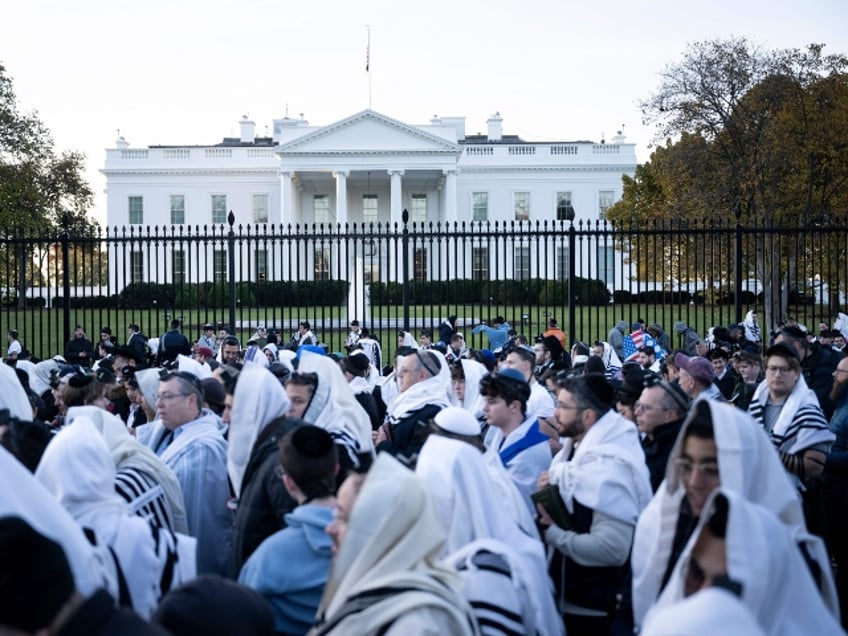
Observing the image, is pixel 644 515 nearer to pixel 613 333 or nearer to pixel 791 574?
pixel 791 574

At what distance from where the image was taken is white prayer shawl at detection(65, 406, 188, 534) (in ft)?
14.4

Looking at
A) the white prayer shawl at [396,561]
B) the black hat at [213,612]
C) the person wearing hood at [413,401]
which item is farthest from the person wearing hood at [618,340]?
the black hat at [213,612]

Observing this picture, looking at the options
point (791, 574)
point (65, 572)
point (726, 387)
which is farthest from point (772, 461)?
point (726, 387)

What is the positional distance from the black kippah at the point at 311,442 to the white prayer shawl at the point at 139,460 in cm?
103

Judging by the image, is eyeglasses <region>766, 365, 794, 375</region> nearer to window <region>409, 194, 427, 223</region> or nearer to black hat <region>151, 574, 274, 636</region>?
black hat <region>151, 574, 274, 636</region>

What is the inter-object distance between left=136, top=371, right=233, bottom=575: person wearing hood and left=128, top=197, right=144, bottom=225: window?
176 feet

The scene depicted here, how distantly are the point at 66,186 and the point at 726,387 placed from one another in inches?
1596

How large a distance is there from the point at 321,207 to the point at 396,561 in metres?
55.3

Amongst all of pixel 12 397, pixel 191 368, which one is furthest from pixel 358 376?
pixel 12 397

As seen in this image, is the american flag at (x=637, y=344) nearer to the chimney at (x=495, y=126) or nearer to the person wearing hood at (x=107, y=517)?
the person wearing hood at (x=107, y=517)

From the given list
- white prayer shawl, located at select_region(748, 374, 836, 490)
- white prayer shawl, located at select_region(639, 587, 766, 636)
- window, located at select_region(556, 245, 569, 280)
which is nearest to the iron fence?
window, located at select_region(556, 245, 569, 280)

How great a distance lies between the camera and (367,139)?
5181 cm

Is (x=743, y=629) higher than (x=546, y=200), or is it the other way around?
(x=546, y=200)

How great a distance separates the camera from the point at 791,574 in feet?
8.20
